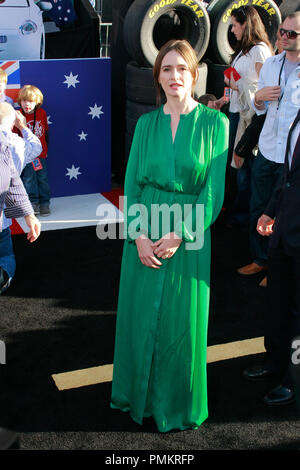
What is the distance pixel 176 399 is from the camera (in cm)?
310

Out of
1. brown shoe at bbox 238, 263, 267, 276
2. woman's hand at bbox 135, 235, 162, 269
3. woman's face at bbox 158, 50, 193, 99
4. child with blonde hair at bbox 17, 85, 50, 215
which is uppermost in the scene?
woman's face at bbox 158, 50, 193, 99

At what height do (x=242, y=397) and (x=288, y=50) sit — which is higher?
(x=288, y=50)

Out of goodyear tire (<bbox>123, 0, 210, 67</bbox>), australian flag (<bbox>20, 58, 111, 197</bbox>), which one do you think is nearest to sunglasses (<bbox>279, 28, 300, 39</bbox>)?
goodyear tire (<bbox>123, 0, 210, 67</bbox>)

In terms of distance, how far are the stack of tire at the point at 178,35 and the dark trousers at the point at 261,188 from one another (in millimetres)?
2262

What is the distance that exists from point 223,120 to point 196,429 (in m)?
1.69

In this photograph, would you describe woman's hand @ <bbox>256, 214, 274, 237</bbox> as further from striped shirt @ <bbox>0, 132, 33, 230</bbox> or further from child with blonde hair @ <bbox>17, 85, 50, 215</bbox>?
child with blonde hair @ <bbox>17, 85, 50, 215</bbox>

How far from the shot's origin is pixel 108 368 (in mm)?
3760

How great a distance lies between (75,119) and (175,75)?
421 centimetres

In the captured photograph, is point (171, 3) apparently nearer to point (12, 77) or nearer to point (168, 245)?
point (12, 77)

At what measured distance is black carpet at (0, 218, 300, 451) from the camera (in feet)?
10.3

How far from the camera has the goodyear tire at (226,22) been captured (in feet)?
22.1

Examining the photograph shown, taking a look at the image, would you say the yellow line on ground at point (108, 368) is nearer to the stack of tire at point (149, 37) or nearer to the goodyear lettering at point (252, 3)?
the stack of tire at point (149, 37)

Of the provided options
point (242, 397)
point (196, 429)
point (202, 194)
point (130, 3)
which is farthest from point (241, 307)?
point (130, 3)
